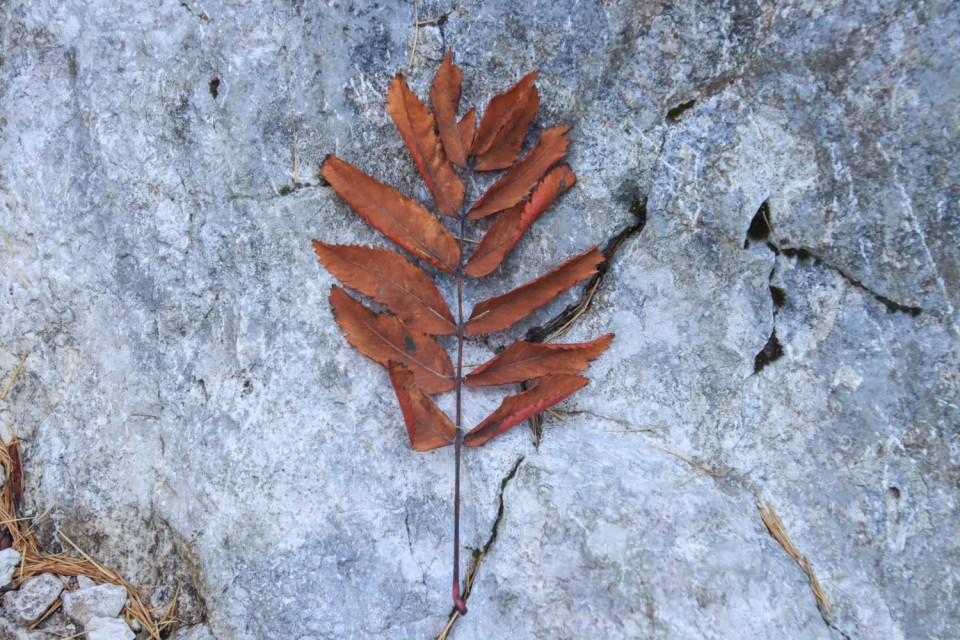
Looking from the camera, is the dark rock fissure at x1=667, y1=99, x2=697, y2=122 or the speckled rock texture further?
the dark rock fissure at x1=667, y1=99, x2=697, y2=122

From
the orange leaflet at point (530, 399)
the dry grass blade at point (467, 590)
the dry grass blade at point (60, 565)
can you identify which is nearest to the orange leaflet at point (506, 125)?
the orange leaflet at point (530, 399)

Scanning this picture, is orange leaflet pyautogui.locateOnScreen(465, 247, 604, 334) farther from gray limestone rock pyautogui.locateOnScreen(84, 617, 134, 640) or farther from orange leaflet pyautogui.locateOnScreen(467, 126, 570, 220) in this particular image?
gray limestone rock pyautogui.locateOnScreen(84, 617, 134, 640)

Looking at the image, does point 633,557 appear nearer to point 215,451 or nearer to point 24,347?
point 215,451

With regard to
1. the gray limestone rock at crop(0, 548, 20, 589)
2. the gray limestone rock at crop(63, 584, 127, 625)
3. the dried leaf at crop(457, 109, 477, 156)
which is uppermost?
the dried leaf at crop(457, 109, 477, 156)

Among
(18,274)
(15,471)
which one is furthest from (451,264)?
(15,471)

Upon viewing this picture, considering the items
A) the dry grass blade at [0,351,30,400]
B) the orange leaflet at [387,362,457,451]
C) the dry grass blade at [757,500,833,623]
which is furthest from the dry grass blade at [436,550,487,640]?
the dry grass blade at [0,351,30,400]

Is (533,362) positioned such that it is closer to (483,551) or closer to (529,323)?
(529,323)
